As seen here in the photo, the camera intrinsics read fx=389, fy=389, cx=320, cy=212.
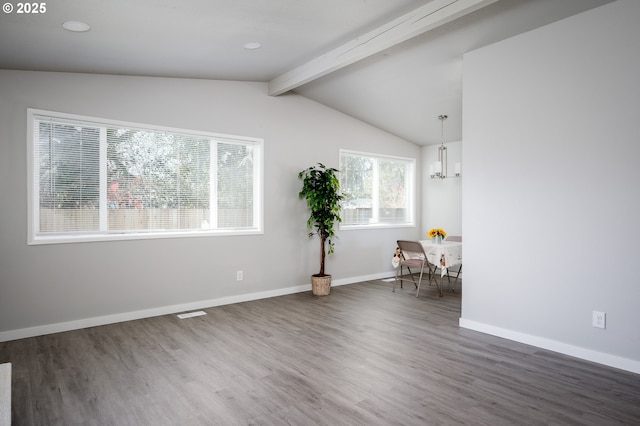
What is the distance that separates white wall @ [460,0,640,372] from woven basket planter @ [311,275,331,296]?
199 cm

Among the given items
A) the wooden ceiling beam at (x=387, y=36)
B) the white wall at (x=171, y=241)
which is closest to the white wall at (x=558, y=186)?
the wooden ceiling beam at (x=387, y=36)

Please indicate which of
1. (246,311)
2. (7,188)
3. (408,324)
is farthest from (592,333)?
(7,188)

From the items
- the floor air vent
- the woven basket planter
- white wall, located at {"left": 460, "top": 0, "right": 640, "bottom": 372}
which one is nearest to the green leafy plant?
the woven basket planter

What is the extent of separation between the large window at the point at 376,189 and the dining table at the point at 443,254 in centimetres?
134

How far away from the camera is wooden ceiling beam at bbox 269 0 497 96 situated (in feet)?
10.0

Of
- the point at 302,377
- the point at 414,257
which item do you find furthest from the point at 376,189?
the point at 302,377

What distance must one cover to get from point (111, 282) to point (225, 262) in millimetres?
1324

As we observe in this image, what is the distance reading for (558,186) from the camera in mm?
3391

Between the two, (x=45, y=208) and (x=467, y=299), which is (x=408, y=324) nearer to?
(x=467, y=299)

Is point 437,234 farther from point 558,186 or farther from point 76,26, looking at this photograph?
point 76,26

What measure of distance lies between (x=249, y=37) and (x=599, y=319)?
3.84 metres

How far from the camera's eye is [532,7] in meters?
3.20

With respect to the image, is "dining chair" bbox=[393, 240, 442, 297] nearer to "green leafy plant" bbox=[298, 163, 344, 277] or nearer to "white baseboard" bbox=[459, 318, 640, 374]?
"green leafy plant" bbox=[298, 163, 344, 277]

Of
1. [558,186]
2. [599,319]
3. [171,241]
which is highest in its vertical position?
[558,186]
